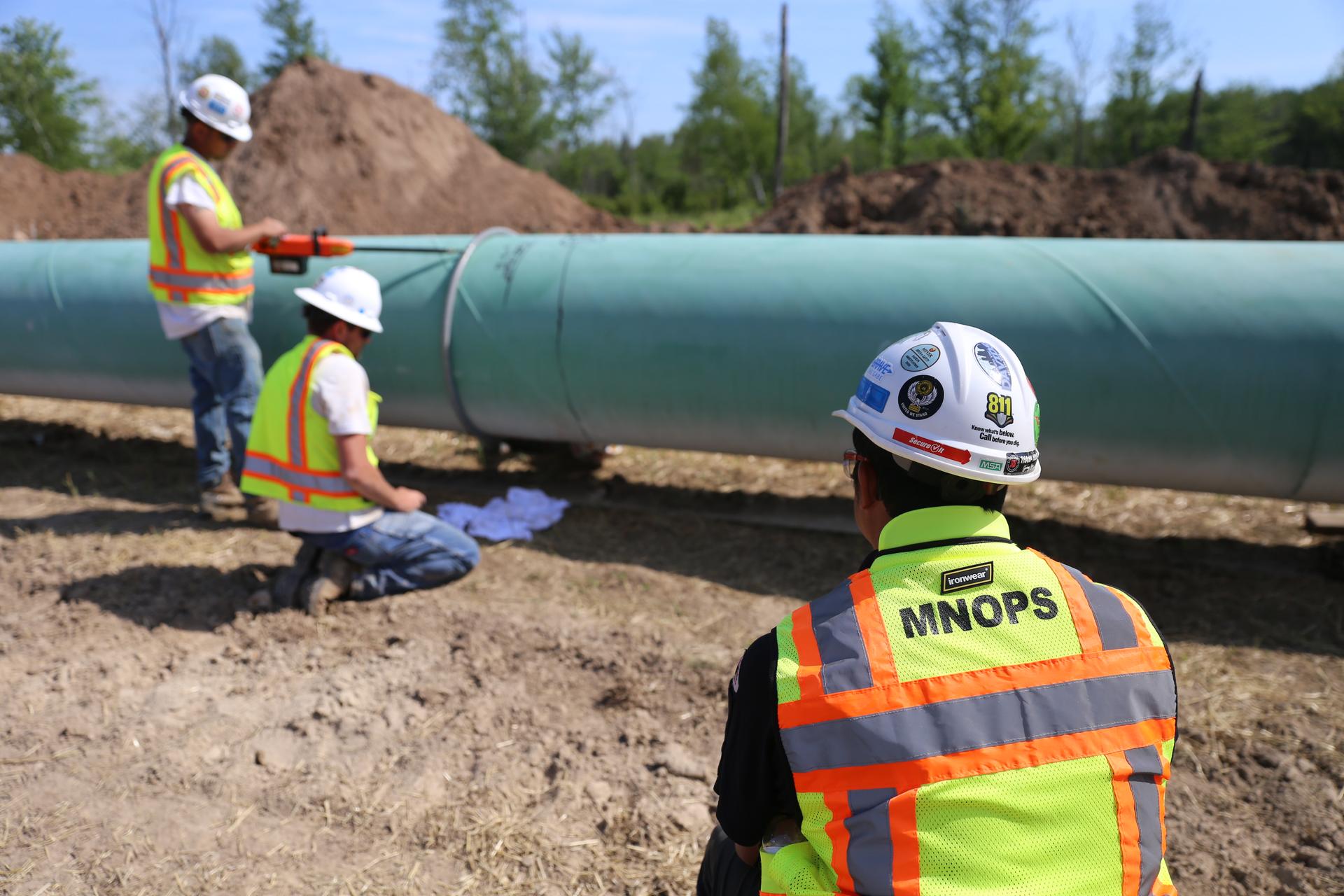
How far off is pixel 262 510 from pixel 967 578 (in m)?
3.89

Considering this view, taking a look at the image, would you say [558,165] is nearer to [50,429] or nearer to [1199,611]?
[50,429]

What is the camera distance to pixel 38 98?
2405cm

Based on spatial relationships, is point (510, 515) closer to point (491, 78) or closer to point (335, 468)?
point (335, 468)

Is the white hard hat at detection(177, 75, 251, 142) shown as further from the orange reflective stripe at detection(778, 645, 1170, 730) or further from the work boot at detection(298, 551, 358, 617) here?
the orange reflective stripe at detection(778, 645, 1170, 730)

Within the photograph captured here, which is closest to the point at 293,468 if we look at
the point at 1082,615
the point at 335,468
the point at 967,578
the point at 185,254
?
the point at 335,468

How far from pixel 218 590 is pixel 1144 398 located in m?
3.73

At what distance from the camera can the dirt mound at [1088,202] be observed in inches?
384

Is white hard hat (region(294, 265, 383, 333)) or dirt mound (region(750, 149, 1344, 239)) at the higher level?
dirt mound (region(750, 149, 1344, 239))

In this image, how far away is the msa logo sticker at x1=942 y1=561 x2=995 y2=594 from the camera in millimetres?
1252

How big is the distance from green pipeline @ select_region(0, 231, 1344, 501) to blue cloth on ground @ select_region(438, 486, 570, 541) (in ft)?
A: 1.07

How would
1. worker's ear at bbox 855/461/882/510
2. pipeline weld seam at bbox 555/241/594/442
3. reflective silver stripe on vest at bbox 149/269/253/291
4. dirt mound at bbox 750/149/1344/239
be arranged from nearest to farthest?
1. worker's ear at bbox 855/461/882/510
2. pipeline weld seam at bbox 555/241/594/442
3. reflective silver stripe on vest at bbox 149/269/253/291
4. dirt mound at bbox 750/149/1344/239

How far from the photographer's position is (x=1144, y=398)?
3404mm

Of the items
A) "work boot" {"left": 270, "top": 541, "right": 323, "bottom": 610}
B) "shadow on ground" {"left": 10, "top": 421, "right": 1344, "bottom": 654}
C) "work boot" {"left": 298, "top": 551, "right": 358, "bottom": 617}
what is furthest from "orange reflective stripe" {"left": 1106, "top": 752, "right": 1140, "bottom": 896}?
"work boot" {"left": 270, "top": 541, "right": 323, "bottom": 610}

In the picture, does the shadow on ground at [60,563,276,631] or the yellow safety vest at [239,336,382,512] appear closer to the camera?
the yellow safety vest at [239,336,382,512]
